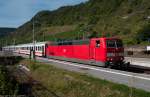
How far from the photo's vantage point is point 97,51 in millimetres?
37469

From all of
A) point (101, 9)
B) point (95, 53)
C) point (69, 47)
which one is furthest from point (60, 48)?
point (101, 9)

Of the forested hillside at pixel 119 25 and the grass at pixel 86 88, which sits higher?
the forested hillside at pixel 119 25

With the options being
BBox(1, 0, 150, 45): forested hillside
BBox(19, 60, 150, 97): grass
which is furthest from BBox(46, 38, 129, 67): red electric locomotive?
BBox(1, 0, 150, 45): forested hillside

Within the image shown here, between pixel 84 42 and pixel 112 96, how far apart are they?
75.0ft

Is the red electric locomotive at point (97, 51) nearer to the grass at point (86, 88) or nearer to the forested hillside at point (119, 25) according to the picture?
the grass at point (86, 88)

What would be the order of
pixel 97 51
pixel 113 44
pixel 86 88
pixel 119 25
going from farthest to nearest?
pixel 119 25 → pixel 97 51 → pixel 113 44 → pixel 86 88

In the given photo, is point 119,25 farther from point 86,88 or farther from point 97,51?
point 86,88

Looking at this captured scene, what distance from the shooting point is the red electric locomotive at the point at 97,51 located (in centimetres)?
3575

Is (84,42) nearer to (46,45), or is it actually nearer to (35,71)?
(35,71)

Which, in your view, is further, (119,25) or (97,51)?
(119,25)

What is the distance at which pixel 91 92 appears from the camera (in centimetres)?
2227

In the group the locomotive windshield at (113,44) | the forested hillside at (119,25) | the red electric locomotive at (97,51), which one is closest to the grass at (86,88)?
the red electric locomotive at (97,51)

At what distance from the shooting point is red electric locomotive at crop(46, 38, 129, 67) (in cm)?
3575

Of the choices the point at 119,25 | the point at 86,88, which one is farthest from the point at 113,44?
the point at 119,25
